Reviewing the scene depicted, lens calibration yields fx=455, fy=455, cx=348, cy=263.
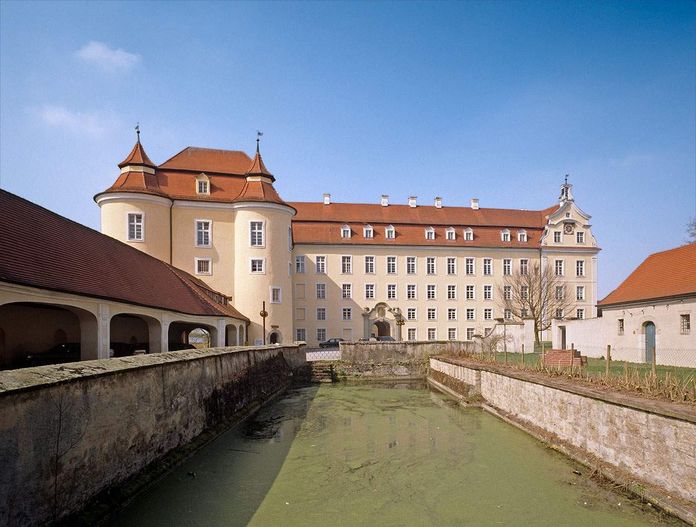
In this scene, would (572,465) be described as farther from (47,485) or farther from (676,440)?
(47,485)

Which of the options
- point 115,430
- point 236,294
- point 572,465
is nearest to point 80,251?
point 115,430

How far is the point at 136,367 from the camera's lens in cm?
741

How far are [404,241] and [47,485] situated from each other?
34.2 metres

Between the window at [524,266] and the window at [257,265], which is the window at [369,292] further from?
the window at [524,266]

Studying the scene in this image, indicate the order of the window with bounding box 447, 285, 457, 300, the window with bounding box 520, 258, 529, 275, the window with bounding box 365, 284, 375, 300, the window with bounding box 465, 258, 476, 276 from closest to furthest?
the window with bounding box 365, 284, 375, 300
the window with bounding box 520, 258, 529, 275
the window with bounding box 447, 285, 457, 300
the window with bounding box 465, 258, 476, 276

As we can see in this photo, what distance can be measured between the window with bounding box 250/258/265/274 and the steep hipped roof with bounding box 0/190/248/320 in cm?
1110

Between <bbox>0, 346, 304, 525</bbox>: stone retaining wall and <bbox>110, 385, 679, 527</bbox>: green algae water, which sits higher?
<bbox>0, 346, 304, 525</bbox>: stone retaining wall

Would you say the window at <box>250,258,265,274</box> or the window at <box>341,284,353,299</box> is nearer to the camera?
the window at <box>250,258,265,274</box>

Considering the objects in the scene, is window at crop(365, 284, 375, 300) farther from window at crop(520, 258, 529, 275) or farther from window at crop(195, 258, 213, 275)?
window at crop(195, 258, 213, 275)

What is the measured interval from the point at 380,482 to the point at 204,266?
911 inches

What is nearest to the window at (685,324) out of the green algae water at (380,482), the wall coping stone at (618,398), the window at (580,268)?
the wall coping stone at (618,398)

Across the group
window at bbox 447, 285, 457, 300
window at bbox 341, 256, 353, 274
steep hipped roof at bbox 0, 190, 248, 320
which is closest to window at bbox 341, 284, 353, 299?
window at bbox 341, 256, 353, 274

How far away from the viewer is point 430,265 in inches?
1503

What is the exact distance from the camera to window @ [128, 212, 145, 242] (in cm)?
2672
